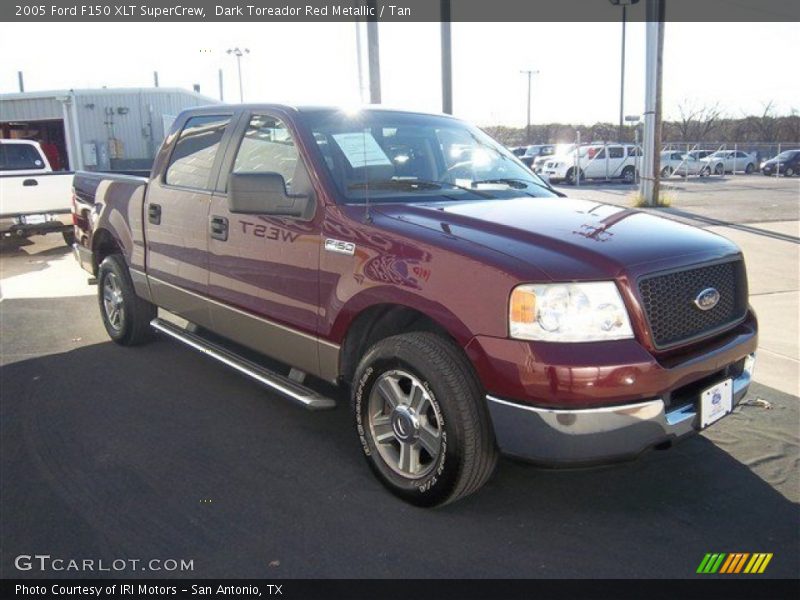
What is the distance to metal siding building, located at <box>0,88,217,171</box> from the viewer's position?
2642 cm

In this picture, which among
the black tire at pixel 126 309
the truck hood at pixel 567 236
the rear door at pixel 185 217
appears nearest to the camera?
the truck hood at pixel 567 236

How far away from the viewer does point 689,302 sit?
10.2 ft

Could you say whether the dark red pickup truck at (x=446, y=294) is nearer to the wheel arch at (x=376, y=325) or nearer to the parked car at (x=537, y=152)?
the wheel arch at (x=376, y=325)

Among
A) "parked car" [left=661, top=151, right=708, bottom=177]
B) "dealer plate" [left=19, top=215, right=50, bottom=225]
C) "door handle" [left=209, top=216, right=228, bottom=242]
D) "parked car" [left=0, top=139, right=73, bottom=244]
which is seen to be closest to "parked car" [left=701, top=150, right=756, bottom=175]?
"parked car" [left=661, top=151, right=708, bottom=177]

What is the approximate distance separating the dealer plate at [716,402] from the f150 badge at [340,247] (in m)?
1.72

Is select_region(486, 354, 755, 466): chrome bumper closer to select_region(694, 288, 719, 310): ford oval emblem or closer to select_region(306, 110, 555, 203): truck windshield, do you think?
select_region(694, 288, 719, 310): ford oval emblem

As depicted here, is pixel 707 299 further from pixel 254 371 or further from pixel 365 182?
pixel 254 371

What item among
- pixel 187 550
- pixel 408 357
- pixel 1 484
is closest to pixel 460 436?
pixel 408 357

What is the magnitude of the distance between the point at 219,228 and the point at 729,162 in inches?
1732

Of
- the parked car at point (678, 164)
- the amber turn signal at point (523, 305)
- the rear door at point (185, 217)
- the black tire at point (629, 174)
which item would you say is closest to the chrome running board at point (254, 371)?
the rear door at point (185, 217)

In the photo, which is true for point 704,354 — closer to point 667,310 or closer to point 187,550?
point 667,310

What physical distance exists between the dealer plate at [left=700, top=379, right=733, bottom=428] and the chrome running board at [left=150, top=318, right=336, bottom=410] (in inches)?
69.7

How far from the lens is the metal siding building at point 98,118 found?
86.7ft
